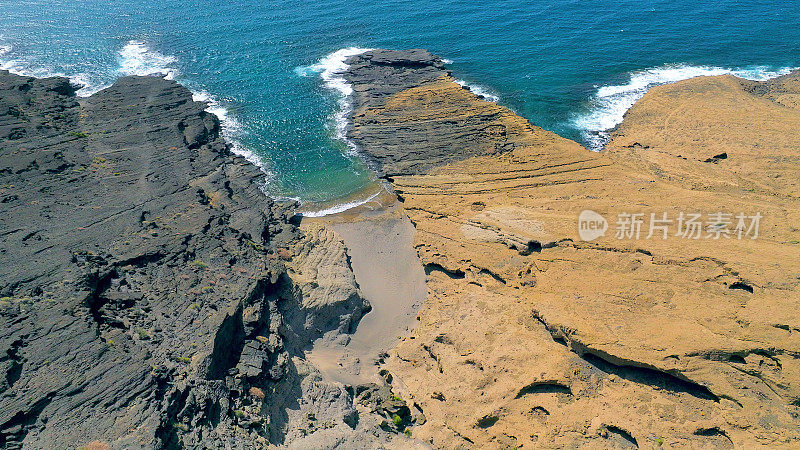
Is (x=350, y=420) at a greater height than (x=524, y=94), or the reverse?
(x=524, y=94)

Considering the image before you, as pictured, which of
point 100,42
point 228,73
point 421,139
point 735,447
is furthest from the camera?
point 100,42

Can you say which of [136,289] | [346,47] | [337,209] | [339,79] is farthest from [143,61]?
[136,289]

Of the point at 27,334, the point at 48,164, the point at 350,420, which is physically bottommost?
the point at 350,420

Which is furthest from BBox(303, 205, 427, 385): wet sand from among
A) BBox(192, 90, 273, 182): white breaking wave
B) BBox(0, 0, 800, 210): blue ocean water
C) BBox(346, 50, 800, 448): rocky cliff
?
BBox(192, 90, 273, 182): white breaking wave

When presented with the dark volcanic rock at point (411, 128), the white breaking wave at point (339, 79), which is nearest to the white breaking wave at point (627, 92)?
the dark volcanic rock at point (411, 128)

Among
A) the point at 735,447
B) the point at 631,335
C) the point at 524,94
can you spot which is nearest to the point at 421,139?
the point at 524,94

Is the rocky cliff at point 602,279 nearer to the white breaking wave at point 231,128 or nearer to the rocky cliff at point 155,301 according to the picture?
the rocky cliff at point 155,301

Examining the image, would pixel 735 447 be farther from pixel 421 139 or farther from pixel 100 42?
pixel 100 42

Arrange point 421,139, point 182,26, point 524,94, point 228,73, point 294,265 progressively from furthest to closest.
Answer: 1. point 182,26
2. point 228,73
3. point 524,94
4. point 421,139
5. point 294,265
